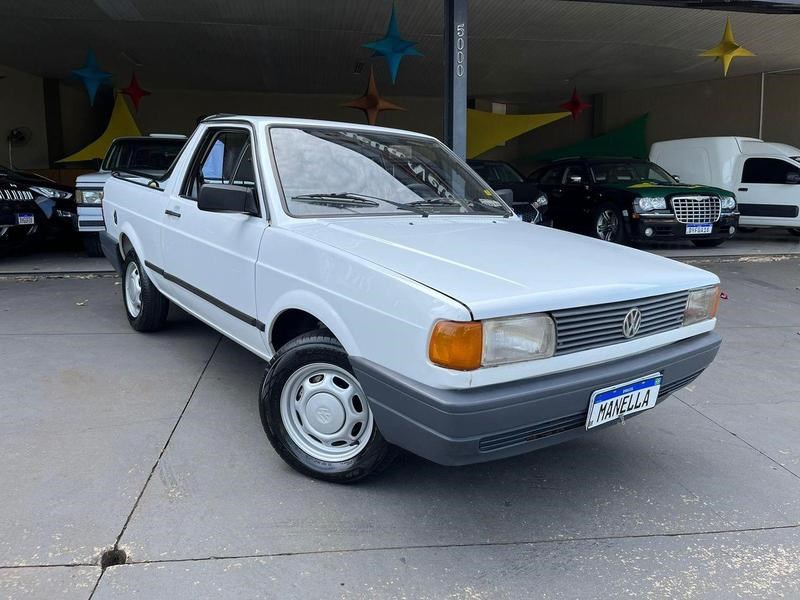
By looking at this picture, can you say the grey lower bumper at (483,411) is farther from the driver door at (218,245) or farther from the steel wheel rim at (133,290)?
the steel wheel rim at (133,290)

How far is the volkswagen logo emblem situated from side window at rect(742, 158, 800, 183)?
10403 millimetres

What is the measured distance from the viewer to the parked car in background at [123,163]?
25.9 ft

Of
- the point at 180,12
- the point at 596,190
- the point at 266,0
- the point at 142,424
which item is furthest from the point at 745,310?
the point at 180,12

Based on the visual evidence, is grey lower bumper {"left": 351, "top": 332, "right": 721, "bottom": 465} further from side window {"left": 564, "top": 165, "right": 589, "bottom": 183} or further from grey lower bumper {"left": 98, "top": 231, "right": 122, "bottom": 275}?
side window {"left": 564, "top": 165, "right": 589, "bottom": 183}

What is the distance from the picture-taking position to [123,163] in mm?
8359

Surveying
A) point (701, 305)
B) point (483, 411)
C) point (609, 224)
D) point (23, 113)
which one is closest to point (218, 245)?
point (483, 411)

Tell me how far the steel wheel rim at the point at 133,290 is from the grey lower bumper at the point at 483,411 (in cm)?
318

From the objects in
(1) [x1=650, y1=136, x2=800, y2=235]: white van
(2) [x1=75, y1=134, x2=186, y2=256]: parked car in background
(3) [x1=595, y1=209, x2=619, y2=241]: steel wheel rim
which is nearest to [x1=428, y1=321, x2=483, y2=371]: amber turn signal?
(2) [x1=75, y1=134, x2=186, y2=256]: parked car in background

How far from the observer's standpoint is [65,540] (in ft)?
8.27

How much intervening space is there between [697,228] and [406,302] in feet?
29.1

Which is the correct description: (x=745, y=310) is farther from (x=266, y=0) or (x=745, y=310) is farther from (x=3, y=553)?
(x=266, y=0)

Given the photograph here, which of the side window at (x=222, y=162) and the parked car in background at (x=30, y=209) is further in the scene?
the parked car in background at (x=30, y=209)

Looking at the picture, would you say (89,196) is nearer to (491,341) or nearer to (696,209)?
(491,341)

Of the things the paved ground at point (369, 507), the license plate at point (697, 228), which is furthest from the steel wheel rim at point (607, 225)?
the paved ground at point (369, 507)
